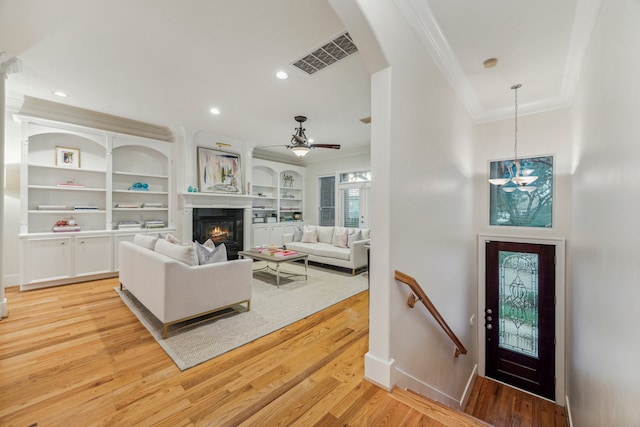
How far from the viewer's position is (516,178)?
298 cm

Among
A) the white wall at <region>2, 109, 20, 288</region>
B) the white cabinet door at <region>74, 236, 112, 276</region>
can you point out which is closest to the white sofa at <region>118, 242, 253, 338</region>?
the white cabinet door at <region>74, 236, 112, 276</region>

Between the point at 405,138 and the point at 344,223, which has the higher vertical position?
the point at 405,138

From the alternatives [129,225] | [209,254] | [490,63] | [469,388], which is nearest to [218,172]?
[129,225]

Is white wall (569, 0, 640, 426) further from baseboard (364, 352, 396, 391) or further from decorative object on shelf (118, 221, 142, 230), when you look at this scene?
decorative object on shelf (118, 221, 142, 230)

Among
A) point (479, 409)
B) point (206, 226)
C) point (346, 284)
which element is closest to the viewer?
point (479, 409)

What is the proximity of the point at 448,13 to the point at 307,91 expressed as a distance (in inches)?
80.4

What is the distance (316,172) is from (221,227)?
3367mm

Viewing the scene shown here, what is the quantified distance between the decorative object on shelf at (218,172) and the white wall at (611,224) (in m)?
5.87

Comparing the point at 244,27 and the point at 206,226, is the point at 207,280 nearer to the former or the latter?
the point at 244,27

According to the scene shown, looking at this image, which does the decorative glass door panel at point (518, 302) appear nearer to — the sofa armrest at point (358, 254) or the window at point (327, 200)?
the sofa armrest at point (358, 254)

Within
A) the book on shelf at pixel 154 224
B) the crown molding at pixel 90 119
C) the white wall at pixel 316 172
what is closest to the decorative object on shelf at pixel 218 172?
the crown molding at pixel 90 119

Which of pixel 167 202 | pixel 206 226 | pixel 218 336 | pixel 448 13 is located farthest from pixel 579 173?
pixel 167 202

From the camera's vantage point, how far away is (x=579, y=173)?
267 centimetres

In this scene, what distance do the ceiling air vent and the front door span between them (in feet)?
11.0
